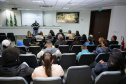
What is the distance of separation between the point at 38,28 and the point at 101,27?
18.5 feet

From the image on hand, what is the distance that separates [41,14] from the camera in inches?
441

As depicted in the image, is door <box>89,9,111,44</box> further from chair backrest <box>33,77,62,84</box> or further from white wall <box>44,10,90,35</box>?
chair backrest <box>33,77,62,84</box>

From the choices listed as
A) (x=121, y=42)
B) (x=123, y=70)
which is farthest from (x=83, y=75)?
(x=121, y=42)

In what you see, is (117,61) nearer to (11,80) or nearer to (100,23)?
(11,80)

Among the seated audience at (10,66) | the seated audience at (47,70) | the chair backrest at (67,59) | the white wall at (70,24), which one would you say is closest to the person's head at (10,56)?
the seated audience at (10,66)

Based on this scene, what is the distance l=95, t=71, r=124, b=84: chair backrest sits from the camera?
1.53 metres

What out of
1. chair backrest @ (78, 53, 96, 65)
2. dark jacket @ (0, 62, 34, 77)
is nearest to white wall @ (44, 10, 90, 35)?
chair backrest @ (78, 53, 96, 65)

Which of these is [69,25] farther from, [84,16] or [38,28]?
[38,28]

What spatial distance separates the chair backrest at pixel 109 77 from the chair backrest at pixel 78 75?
209 mm

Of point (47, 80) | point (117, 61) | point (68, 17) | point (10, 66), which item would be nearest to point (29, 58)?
point (10, 66)

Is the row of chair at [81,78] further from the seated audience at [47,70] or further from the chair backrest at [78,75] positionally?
the seated audience at [47,70]

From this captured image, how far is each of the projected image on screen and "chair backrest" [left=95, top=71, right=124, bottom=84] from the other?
9.62 metres

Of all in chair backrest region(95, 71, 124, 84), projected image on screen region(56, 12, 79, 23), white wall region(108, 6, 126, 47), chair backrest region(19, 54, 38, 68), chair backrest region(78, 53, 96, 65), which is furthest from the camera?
projected image on screen region(56, 12, 79, 23)

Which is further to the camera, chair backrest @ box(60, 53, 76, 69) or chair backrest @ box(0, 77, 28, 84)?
chair backrest @ box(60, 53, 76, 69)
